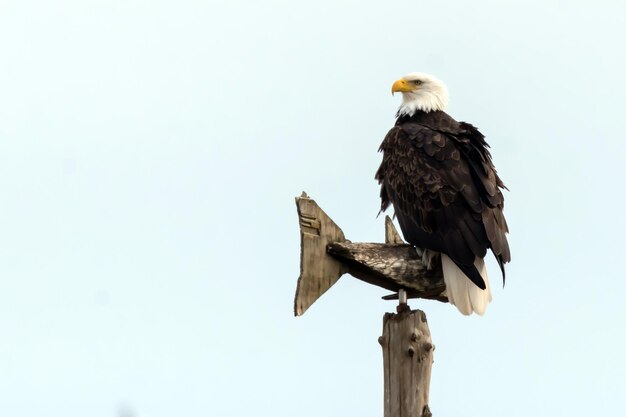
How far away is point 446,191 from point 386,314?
1.25 meters

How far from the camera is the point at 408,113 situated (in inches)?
359

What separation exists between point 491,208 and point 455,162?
1.59 feet

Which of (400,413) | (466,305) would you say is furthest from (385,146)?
(400,413)

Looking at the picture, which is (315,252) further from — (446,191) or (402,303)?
(446,191)

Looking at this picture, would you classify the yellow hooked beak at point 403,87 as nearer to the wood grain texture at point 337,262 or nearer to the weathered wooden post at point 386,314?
the wood grain texture at point 337,262

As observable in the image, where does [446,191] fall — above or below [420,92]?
below

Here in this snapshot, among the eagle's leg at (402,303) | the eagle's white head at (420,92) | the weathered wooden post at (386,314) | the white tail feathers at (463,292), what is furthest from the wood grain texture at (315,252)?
the eagle's white head at (420,92)

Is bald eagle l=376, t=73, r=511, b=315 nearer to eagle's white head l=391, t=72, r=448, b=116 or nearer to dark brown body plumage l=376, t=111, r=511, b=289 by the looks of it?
dark brown body plumage l=376, t=111, r=511, b=289

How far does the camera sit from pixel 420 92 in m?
9.23

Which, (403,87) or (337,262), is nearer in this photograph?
(337,262)

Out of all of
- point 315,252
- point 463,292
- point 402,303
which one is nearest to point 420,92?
point 463,292

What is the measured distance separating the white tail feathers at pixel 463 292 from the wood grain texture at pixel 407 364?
1.57 ft

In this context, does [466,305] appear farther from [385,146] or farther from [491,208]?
[385,146]

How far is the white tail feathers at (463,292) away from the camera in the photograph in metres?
7.37
